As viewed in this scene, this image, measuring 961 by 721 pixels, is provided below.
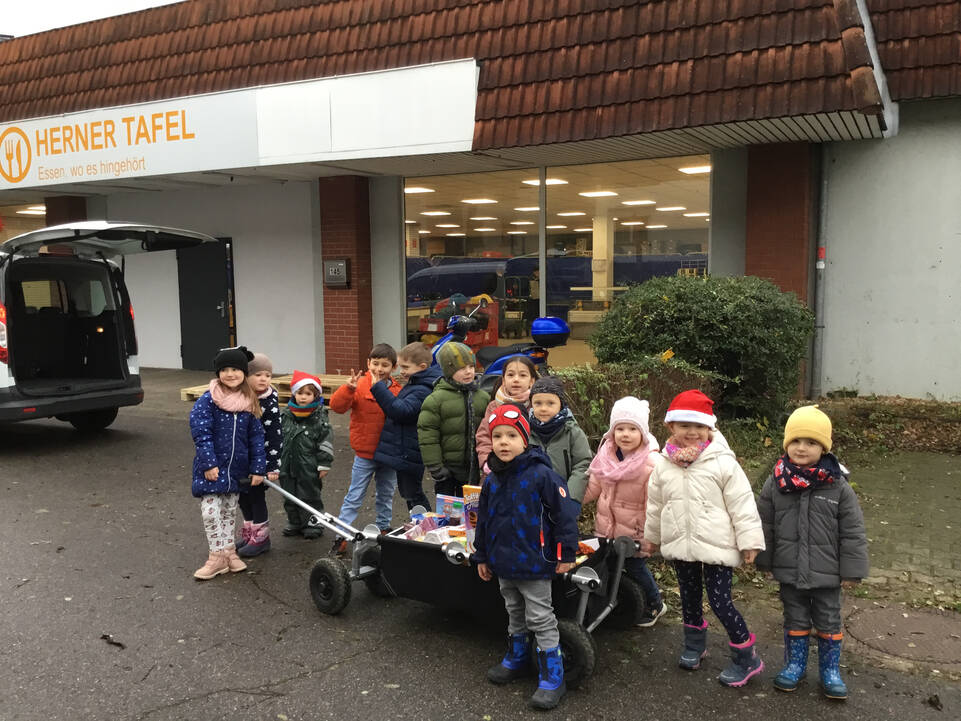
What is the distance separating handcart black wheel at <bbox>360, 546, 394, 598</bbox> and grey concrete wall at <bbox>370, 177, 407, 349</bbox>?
8156mm

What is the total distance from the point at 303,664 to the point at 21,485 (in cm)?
474

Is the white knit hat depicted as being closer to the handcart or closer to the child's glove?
the handcart

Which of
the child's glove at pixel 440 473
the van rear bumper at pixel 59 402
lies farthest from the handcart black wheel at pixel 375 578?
the van rear bumper at pixel 59 402

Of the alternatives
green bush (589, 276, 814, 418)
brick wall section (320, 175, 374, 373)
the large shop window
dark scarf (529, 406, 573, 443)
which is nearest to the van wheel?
brick wall section (320, 175, 374, 373)

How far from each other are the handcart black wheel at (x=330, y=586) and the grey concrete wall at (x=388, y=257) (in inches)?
326

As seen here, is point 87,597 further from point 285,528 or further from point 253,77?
point 253,77

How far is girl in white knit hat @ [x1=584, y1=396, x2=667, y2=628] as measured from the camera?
13.3 feet

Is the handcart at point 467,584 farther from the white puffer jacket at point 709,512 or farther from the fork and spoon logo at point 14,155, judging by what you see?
the fork and spoon logo at point 14,155

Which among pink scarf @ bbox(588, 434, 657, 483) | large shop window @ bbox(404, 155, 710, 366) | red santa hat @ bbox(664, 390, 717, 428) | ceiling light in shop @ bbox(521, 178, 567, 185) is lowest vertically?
pink scarf @ bbox(588, 434, 657, 483)

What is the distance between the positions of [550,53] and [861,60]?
3302mm

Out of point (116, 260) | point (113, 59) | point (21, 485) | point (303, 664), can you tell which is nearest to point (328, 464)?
point (303, 664)

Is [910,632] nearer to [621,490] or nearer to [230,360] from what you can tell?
[621,490]

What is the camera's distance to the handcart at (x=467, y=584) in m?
3.73

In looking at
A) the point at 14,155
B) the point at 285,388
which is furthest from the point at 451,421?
the point at 14,155
